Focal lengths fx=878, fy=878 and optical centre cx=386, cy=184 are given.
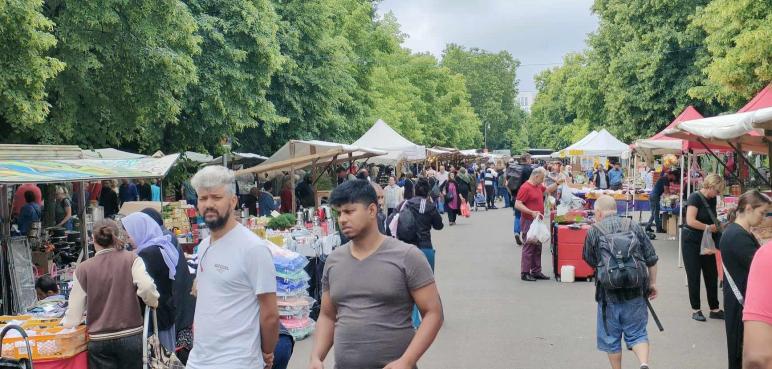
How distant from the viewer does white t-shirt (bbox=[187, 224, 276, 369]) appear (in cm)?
443

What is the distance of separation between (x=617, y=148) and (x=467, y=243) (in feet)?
34.1

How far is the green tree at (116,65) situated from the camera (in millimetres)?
16703

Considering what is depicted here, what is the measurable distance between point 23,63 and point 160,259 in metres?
8.65

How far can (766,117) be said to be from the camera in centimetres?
716

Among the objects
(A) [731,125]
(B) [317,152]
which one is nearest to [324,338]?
(A) [731,125]

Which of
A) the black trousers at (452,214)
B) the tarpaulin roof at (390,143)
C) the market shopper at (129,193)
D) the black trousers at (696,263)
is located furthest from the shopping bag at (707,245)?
the black trousers at (452,214)

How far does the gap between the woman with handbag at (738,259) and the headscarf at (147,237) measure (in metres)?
4.30

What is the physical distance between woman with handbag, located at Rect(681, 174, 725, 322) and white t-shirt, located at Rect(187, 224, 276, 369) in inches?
280

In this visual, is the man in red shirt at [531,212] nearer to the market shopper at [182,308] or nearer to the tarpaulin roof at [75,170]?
the tarpaulin roof at [75,170]

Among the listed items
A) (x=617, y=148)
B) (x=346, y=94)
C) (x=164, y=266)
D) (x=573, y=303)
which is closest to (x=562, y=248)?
(x=573, y=303)

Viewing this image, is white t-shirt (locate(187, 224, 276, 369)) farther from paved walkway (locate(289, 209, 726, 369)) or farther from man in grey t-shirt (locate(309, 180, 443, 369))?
paved walkway (locate(289, 209, 726, 369))

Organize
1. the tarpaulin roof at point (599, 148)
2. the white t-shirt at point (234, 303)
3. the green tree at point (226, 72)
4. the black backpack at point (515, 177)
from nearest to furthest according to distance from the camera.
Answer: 1. the white t-shirt at point (234, 303)
2. the black backpack at point (515, 177)
3. the green tree at point (226, 72)
4. the tarpaulin roof at point (599, 148)

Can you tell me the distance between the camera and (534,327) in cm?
1044

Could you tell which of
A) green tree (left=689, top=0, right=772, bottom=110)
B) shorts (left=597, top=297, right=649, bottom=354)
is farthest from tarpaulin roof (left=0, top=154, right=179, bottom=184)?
green tree (left=689, top=0, right=772, bottom=110)
